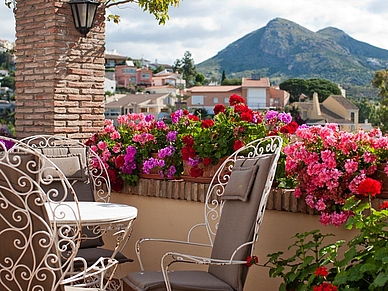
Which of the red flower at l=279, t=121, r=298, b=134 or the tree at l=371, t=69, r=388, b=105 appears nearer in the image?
the red flower at l=279, t=121, r=298, b=134

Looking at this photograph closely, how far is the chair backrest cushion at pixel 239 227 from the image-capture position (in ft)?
9.48

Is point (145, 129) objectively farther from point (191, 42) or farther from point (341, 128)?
point (191, 42)

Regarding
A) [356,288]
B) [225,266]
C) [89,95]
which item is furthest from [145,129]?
[356,288]

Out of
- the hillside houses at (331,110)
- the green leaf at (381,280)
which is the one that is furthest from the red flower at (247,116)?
the hillside houses at (331,110)

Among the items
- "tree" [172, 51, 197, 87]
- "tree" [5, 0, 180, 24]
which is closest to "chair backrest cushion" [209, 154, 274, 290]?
"tree" [5, 0, 180, 24]

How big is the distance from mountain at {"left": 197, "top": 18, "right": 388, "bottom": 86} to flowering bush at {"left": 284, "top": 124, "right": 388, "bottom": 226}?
58.6m

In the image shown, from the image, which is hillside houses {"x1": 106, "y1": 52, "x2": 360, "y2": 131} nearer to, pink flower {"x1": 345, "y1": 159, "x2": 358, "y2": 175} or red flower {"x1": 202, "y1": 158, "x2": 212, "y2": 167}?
red flower {"x1": 202, "y1": 158, "x2": 212, "y2": 167}

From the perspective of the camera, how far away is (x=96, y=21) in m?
5.40

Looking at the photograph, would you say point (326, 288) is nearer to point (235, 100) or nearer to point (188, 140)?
point (188, 140)

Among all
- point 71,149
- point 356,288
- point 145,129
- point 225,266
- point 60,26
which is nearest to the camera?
point 356,288

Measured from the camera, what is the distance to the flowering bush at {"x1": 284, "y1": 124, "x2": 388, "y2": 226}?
3092 millimetres

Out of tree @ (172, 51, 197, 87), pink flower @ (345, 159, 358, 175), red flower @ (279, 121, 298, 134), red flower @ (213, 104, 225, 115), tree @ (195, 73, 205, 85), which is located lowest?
pink flower @ (345, 159, 358, 175)

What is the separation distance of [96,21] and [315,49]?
72.1m

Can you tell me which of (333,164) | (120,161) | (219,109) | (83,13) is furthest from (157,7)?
(333,164)
